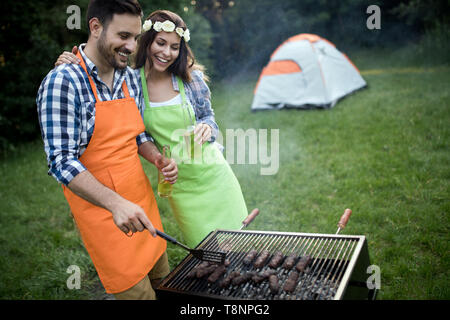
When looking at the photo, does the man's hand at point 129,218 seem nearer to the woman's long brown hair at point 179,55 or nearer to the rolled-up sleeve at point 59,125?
the rolled-up sleeve at point 59,125

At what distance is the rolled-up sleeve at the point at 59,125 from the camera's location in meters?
1.77

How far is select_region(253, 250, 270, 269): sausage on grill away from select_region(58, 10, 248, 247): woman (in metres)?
0.53

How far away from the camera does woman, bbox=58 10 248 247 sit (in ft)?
7.85

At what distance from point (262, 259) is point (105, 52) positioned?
4.78ft

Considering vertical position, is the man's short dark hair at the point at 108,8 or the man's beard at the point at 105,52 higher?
the man's short dark hair at the point at 108,8

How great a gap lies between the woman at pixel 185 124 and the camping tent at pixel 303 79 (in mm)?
6222

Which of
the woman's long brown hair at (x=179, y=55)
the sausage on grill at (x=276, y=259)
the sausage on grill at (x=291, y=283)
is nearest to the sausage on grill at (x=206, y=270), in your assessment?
the sausage on grill at (x=276, y=259)

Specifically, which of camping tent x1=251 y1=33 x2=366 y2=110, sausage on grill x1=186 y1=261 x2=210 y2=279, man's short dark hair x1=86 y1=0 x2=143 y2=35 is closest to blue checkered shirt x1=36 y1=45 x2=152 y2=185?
man's short dark hair x1=86 y1=0 x2=143 y2=35

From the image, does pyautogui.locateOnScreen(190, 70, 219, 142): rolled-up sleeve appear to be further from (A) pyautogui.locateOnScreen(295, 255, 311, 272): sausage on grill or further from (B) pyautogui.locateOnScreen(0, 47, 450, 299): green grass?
(B) pyautogui.locateOnScreen(0, 47, 450, 299): green grass

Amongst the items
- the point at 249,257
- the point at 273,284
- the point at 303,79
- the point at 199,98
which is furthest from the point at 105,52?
the point at 303,79

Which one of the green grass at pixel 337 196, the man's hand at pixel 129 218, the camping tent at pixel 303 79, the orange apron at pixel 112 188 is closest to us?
the man's hand at pixel 129 218

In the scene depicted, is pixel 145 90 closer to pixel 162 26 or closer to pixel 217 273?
pixel 162 26
